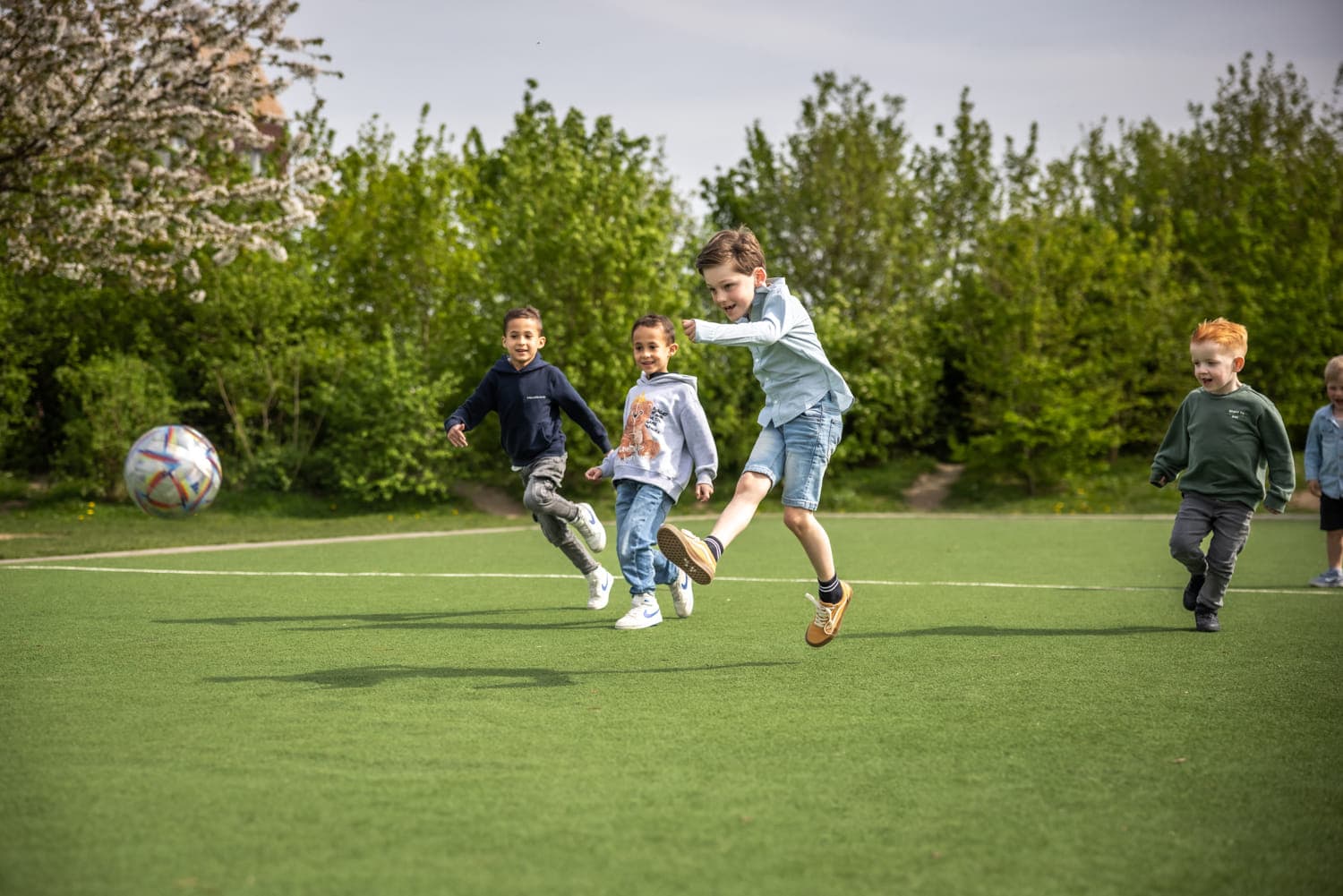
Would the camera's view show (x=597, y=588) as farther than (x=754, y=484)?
Yes

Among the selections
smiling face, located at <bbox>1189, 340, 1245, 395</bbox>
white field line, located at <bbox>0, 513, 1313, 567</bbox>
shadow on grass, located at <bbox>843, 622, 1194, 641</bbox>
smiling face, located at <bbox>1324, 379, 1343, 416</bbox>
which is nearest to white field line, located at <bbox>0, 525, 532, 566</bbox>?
white field line, located at <bbox>0, 513, 1313, 567</bbox>

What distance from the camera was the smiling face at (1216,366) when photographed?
7254mm

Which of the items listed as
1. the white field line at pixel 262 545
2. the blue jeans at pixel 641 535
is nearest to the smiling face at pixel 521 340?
the blue jeans at pixel 641 535

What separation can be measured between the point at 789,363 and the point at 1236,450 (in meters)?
2.97

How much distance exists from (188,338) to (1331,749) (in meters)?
21.7

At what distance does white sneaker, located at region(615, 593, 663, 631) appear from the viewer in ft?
23.1

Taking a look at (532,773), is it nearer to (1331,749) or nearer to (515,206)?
(1331,749)

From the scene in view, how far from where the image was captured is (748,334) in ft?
18.3

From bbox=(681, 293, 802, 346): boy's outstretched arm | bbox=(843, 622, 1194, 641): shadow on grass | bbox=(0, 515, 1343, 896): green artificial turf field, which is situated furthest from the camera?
bbox=(843, 622, 1194, 641): shadow on grass

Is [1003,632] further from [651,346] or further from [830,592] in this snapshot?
[651,346]

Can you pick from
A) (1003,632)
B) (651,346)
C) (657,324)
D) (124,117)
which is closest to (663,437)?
(651,346)

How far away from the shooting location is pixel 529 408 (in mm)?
8234

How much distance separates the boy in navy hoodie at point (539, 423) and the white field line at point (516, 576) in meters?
1.90

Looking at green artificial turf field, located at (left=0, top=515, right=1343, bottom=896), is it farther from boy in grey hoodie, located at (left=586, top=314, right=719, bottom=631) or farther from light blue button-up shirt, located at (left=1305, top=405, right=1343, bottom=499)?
light blue button-up shirt, located at (left=1305, top=405, right=1343, bottom=499)
